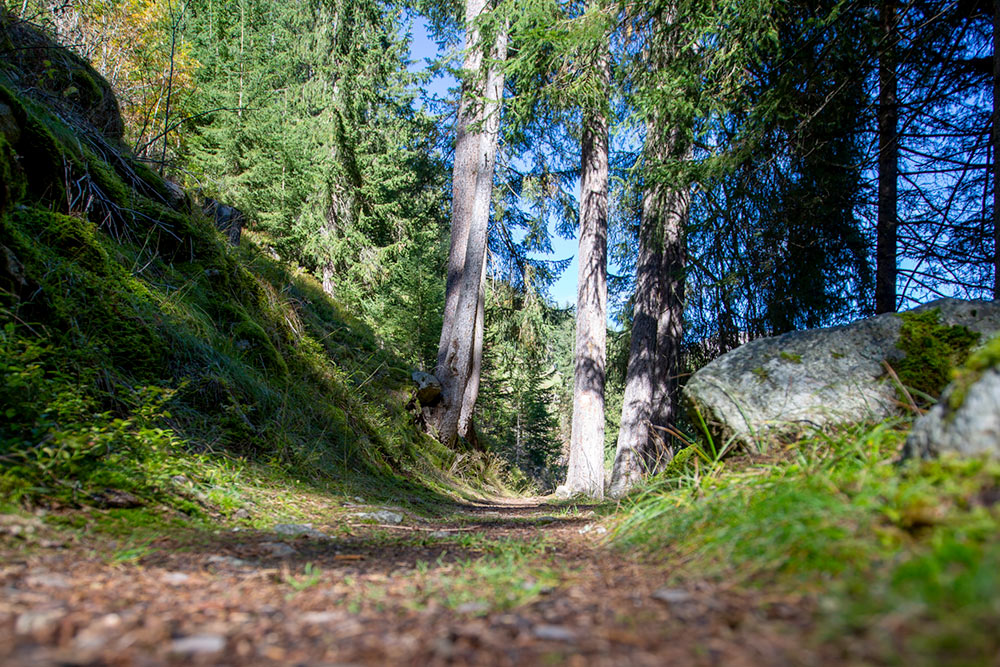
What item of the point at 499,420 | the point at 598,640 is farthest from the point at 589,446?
the point at 499,420

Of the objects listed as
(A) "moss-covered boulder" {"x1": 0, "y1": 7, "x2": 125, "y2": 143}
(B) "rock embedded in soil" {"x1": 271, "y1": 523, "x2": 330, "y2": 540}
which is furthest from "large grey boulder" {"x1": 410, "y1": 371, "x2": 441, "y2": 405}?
(B) "rock embedded in soil" {"x1": 271, "y1": 523, "x2": 330, "y2": 540}

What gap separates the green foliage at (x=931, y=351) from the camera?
3.13 metres

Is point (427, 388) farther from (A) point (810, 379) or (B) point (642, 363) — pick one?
(A) point (810, 379)

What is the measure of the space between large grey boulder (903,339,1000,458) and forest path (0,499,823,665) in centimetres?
71

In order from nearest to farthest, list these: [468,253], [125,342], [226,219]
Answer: [125,342] → [226,219] → [468,253]

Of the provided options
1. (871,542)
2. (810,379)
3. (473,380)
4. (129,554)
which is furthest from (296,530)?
(473,380)

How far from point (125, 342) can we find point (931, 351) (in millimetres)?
5236

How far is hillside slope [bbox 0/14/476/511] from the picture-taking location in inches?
107

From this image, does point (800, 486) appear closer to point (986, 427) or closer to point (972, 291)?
point (986, 427)

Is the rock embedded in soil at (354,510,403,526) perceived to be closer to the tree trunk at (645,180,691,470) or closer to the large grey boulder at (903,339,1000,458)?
the large grey boulder at (903,339,1000,458)

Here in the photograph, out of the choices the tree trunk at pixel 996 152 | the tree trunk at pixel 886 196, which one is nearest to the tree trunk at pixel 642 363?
the tree trunk at pixel 886 196

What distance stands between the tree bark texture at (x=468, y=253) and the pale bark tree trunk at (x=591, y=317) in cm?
213

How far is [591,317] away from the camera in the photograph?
945cm

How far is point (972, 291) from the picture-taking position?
18.1 ft
